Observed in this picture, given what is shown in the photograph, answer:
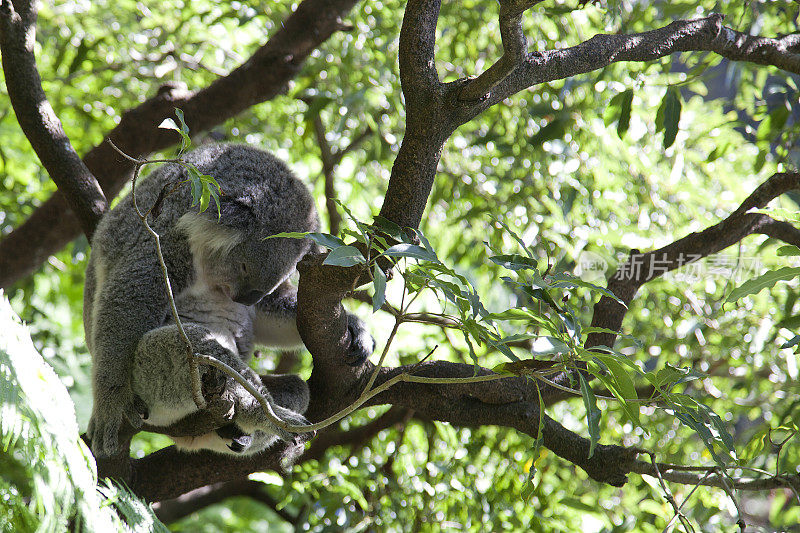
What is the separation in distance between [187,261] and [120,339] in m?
0.32

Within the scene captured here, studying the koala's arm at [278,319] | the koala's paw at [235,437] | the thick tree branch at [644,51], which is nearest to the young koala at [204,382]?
the koala's paw at [235,437]

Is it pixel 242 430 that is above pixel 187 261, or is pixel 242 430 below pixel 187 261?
below

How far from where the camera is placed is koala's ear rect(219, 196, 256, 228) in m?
2.12

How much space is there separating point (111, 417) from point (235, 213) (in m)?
0.69

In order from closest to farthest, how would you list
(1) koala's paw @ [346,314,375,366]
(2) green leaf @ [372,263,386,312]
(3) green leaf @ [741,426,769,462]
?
1. (2) green leaf @ [372,263,386,312]
2. (3) green leaf @ [741,426,769,462]
3. (1) koala's paw @ [346,314,375,366]

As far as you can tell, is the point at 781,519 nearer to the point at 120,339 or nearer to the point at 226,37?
the point at 120,339

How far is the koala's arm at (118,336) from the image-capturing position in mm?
1889

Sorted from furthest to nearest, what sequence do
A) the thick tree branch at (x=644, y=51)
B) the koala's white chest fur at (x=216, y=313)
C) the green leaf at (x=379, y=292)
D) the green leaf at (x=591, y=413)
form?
1. the koala's white chest fur at (x=216, y=313)
2. the thick tree branch at (x=644, y=51)
3. the green leaf at (x=591, y=413)
4. the green leaf at (x=379, y=292)

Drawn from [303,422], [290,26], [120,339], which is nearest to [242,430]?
[303,422]

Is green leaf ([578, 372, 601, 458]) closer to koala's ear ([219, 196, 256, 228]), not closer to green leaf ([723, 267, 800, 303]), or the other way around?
green leaf ([723, 267, 800, 303])

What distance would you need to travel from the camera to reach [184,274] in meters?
2.15

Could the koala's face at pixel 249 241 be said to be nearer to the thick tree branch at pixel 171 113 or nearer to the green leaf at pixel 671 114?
Answer: the thick tree branch at pixel 171 113

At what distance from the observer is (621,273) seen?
2432 mm

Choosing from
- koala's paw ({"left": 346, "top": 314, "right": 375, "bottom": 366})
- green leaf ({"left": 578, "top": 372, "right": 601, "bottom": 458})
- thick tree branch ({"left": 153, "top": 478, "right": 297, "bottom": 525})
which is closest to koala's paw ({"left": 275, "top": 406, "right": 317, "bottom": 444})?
koala's paw ({"left": 346, "top": 314, "right": 375, "bottom": 366})
